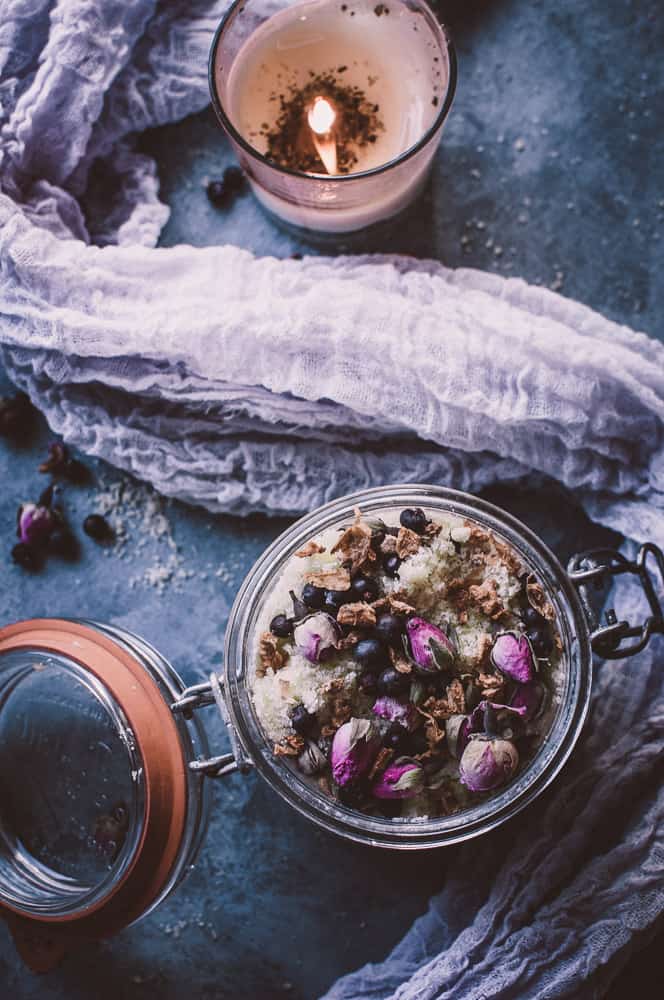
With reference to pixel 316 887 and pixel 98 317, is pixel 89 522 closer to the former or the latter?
pixel 98 317

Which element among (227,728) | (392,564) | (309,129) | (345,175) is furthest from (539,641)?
(309,129)

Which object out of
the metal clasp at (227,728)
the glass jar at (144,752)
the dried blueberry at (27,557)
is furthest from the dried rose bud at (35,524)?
the metal clasp at (227,728)

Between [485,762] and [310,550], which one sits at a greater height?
[310,550]

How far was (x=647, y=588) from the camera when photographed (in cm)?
85

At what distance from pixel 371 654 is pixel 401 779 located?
0.10 metres

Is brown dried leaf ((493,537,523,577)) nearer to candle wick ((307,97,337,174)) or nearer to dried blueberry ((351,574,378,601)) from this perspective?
dried blueberry ((351,574,378,601))

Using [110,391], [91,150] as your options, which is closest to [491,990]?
[110,391]

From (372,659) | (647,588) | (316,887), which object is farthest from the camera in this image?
(316,887)

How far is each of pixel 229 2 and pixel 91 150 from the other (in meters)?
0.22

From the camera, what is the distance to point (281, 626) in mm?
752

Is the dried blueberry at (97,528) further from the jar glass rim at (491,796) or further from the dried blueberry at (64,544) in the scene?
the jar glass rim at (491,796)

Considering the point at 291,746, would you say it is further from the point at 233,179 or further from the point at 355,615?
the point at 233,179

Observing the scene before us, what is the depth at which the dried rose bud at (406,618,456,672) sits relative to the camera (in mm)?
724

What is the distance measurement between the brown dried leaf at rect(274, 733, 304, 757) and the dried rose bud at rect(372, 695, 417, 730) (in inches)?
2.7
